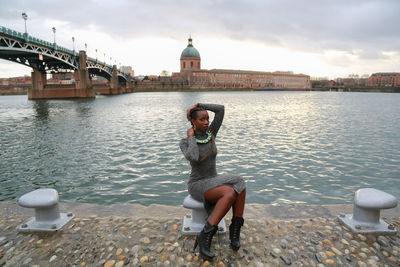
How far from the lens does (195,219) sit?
3854 mm

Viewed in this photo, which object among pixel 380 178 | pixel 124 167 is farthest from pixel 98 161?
pixel 380 178

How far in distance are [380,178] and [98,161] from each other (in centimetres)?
924

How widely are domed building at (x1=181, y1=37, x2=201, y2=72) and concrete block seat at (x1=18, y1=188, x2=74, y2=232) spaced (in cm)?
15660

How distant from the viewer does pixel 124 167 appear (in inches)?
358

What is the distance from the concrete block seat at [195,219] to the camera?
3.68 metres

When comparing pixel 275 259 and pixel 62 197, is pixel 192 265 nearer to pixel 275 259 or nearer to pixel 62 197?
pixel 275 259

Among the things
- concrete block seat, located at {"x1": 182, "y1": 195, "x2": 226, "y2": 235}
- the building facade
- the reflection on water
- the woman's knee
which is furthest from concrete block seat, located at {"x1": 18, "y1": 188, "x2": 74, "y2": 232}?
the building facade

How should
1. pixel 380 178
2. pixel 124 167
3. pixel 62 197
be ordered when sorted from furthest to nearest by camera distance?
pixel 124 167, pixel 380 178, pixel 62 197

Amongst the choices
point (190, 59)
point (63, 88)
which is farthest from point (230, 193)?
point (190, 59)

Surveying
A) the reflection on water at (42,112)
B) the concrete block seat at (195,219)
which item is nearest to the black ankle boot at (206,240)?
the concrete block seat at (195,219)

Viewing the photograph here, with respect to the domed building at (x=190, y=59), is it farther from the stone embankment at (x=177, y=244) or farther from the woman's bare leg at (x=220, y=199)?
the woman's bare leg at (x=220, y=199)

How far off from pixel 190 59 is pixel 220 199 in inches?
6331

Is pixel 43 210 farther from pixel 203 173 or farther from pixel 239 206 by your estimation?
pixel 239 206

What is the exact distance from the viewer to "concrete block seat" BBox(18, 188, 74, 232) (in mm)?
3756
